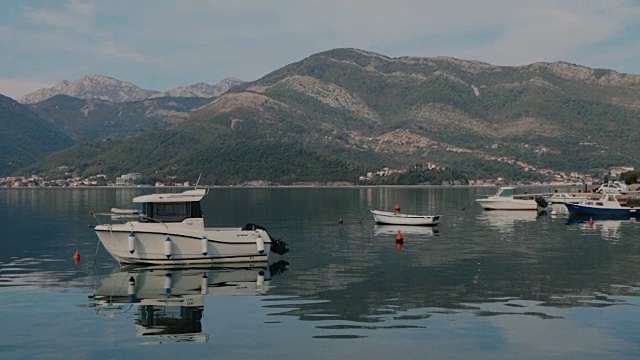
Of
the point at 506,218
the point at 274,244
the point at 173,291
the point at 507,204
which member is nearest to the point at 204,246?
the point at 274,244

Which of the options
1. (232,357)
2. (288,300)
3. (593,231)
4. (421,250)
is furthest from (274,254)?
(593,231)

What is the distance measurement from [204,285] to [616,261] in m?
28.0

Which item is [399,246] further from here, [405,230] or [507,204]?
[507,204]

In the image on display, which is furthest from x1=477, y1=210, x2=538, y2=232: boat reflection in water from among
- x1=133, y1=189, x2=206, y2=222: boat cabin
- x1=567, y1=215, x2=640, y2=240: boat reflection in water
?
x1=133, y1=189, x2=206, y2=222: boat cabin

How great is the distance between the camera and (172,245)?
45031mm

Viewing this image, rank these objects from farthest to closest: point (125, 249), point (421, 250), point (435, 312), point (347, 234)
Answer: point (347, 234) → point (421, 250) → point (125, 249) → point (435, 312)

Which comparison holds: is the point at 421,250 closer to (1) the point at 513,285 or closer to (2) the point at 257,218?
(1) the point at 513,285

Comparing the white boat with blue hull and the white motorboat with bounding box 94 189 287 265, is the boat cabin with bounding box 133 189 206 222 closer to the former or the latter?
the white motorboat with bounding box 94 189 287 265

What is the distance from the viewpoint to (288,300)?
34438mm

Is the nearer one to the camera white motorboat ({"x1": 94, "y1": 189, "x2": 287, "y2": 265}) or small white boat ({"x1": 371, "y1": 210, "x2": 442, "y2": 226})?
white motorboat ({"x1": 94, "y1": 189, "x2": 287, "y2": 265})

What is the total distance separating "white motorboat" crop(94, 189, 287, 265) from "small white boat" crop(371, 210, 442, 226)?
123ft

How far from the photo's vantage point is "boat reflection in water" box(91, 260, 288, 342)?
29125 mm

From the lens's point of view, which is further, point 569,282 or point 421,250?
point 421,250

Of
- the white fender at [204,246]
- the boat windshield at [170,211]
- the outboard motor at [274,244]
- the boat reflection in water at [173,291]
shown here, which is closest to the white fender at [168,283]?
the boat reflection in water at [173,291]
